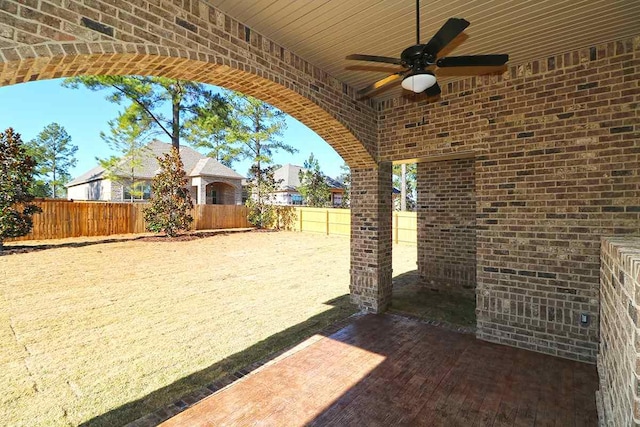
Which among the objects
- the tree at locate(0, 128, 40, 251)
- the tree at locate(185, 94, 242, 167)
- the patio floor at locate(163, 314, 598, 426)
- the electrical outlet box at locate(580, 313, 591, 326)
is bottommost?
the patio floor at locate(163, 314, 598, 426)

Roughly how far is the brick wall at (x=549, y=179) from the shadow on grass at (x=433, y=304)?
0.96 metres

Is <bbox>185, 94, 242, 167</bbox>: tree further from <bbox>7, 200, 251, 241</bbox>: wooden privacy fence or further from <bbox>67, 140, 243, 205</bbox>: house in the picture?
<bbox>7, 200, 251, 241</bbox>: wooden privacy fence

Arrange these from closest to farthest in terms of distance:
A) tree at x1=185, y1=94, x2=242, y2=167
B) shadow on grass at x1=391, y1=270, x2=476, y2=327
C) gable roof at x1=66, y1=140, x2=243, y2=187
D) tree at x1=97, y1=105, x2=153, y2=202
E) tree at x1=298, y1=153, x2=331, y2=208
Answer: shadow on grass at x1=391, y1=270, x2=476, y2=327
tree at x1=97, y1=105, x2=153, y2=202
tree at x1=185, y1=94, x2=242, y2=167
gable roof at x1=66, y1=140, x2=243, y2=187
tree at x1=298, y1=153, x2=331, y2=208

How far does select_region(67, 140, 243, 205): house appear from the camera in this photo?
2220cm

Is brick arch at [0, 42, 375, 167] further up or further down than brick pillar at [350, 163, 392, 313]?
further up

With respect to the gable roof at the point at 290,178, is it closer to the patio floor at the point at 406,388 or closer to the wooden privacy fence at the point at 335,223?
the wooden privacy fence at the point at 335,223

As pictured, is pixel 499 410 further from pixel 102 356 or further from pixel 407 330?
pixel 102 356

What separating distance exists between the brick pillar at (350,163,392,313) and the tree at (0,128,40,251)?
43.1 feet

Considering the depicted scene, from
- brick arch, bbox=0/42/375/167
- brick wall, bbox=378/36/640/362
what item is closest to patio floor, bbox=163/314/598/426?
brick wall, bbox=378/36/640/362

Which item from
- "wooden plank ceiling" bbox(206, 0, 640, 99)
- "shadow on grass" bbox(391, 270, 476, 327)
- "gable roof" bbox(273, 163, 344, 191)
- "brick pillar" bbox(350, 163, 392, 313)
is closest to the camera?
"wooden plank ceiling" bbox(206, 0, 640, 99)

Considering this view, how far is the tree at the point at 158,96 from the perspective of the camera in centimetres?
1552

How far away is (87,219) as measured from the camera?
15.1 meters

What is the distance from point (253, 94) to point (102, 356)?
3.97 metres

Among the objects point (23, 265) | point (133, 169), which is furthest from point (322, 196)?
point (23, 265)
